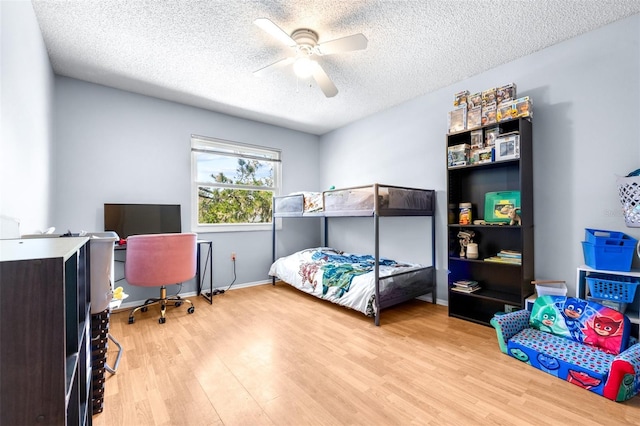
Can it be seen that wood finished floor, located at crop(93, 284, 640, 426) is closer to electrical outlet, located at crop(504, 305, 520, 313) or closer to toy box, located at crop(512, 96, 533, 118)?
electrical outlet, located at crop(504, 305, 520, 313)

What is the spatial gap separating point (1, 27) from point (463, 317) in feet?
12.5

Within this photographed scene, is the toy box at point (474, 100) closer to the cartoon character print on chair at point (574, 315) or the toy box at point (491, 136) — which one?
the toy box at point (491, 136)

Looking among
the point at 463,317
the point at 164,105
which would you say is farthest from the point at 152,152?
the point at 463,317

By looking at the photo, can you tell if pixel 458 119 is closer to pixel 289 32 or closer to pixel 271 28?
pixel 289 32

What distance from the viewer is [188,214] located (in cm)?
Result: 366

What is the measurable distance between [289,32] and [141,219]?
8.20 ft

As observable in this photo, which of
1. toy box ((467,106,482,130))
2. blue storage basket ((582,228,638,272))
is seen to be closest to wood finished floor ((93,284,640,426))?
blue storage basket ((582,228,638,272))

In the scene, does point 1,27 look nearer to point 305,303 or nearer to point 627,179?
point 305,303

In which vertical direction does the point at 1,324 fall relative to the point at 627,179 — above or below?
below

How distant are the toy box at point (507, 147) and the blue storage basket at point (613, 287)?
3.56ft

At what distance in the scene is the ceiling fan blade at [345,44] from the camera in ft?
6.35

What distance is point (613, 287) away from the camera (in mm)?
2004

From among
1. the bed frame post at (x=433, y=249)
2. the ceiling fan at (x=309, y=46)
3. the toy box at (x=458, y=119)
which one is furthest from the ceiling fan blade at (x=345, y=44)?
the bed frame post at (x=433, y=249)

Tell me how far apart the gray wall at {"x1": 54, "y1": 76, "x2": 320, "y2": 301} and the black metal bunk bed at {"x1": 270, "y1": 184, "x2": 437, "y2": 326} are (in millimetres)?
1359
